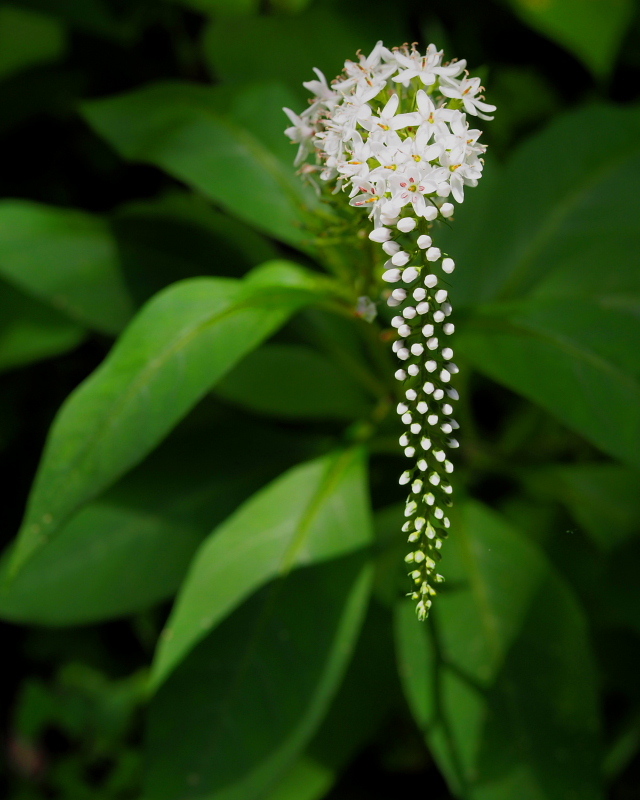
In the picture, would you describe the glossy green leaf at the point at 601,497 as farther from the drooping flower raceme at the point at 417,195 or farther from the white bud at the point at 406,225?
the white bud at the point at 406,225

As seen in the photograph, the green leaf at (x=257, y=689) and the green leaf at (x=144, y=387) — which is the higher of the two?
the green leaf at (x=144, y=387)

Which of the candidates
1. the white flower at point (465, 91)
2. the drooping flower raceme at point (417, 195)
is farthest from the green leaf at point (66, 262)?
the white flower at point (465, 91)

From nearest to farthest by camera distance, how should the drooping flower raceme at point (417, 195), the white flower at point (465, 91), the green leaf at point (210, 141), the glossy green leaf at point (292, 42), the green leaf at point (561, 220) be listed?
1. the drooping flower raceme at point (417, 195)
2. the white flower at point (465, 91)
3. the green leaf at point (210, 141)
4. the green leaf at point (561, 220)
5. the glossy green leaf at point (292, 42)

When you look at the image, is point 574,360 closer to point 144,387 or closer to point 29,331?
point 144,387

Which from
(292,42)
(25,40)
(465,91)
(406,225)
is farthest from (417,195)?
(25,40)

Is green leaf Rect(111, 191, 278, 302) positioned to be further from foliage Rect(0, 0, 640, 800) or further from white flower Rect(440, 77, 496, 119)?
white flower Rect(440, 77, 496, 119)
